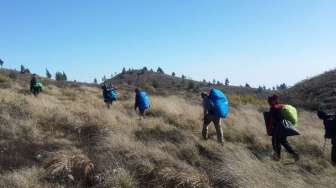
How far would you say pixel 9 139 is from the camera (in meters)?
10.1

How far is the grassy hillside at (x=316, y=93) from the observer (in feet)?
104

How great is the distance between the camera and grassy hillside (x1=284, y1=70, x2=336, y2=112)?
3183 cm

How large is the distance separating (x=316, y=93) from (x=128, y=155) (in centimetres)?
2889

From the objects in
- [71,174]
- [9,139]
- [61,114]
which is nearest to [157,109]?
[61,114]

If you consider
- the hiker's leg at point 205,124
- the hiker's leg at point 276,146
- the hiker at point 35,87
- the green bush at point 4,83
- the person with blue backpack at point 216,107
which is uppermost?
the green bush at point 4,83

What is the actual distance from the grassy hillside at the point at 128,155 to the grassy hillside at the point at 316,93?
18700mm

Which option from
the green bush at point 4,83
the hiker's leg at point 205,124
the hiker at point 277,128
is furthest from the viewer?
Result: the green bush at point 4,83

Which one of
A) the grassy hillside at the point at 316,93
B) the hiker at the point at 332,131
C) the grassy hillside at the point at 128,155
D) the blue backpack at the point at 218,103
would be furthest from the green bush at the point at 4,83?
the grassy hillside at the point at 316,93

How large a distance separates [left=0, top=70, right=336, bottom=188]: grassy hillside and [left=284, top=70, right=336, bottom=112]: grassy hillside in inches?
736

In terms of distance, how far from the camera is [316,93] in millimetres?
35344

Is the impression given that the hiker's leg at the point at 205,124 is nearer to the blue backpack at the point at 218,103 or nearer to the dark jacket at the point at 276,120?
the blue backpack at the point at 218,103

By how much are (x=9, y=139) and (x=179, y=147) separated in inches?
144

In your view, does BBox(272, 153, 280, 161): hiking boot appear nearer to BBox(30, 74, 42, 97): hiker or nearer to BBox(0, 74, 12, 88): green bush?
BBox(30, 74, 42, 97): hiker

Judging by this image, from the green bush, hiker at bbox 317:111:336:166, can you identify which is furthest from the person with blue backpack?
the green bush
